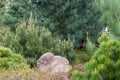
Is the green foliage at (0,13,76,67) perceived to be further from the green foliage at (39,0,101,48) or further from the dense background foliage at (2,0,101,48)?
the green foliage at (39,0,101,48)

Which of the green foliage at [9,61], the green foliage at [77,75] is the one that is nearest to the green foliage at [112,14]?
the green foliage at [9,61]

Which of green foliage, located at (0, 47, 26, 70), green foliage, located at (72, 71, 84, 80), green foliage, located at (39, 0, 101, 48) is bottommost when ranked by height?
green foliage, located at (39, 0, 101, 48)


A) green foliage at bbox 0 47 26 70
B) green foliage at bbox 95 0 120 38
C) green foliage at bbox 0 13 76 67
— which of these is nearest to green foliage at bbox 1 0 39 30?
green foliage at bbox 0 13 76 67

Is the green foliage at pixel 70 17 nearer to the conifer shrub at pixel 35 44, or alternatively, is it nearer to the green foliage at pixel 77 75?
the conifer shrub at pixel 35 44

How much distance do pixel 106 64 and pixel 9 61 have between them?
429 cm

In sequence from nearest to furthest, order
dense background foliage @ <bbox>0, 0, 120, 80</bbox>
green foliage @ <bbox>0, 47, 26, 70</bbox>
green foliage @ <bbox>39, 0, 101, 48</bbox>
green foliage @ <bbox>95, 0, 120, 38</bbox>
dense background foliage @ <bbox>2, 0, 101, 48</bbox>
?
1. dense background foliage @ <bbox>0, 0, 120, 80</bbox>
2. green foliage @ <bbox>0, 47, 26, 70</bbox>
3. green foliage @ <bbox>95, 0, 120, 38</bbox>
4. dense background foliage @ <bbox>2, 0, 101, 48</bbox>
5. green foliage @ <bbox>39, 0, 101, 48</bbox>

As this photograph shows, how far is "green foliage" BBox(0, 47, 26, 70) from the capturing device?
→ 9211 mm

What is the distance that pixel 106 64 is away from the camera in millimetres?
5656

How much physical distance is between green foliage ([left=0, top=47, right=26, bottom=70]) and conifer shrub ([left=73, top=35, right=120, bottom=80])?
11.4 ft

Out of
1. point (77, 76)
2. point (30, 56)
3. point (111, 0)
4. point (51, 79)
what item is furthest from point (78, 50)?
point (77, 76)

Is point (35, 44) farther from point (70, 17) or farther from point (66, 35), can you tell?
point (70, 17)

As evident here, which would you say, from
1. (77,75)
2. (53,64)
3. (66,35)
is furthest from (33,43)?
(77,75)

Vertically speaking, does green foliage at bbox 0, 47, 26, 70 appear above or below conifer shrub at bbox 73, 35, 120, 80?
below

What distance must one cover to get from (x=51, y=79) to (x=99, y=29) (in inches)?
336
